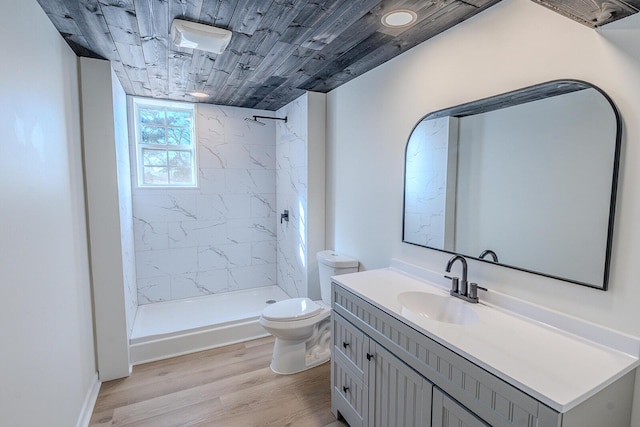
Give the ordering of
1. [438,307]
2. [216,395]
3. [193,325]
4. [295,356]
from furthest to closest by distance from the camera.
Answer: [193,325]
[295,356]
[216,395]
[438,307]

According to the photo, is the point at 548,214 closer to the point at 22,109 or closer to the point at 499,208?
the point at 499,208

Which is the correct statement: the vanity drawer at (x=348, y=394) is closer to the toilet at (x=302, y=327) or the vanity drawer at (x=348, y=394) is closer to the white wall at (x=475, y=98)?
the toilet at (x=302, y=327)

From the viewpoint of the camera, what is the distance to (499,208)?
1.54 m

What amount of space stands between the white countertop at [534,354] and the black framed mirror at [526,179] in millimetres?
231

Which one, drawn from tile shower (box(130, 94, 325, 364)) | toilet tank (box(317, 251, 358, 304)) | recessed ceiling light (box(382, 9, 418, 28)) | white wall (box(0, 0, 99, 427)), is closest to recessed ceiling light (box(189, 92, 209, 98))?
tile shower (box(130, 94, 325, 364))

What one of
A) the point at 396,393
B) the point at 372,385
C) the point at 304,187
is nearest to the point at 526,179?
the point at 396,393

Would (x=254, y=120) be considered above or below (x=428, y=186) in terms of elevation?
above

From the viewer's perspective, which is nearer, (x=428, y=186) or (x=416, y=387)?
(x=416, y=387)

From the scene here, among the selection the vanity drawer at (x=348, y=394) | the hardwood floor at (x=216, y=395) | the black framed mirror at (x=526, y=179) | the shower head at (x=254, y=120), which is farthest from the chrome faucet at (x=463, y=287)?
the shower head at (x=254, y=120)

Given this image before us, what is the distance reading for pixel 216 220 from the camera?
360cm

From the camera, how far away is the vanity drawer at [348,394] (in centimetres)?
168

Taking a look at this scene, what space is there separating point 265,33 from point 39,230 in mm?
1501

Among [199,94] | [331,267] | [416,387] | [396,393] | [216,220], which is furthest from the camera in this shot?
[216,220]

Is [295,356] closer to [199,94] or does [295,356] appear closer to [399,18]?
[399,18]
